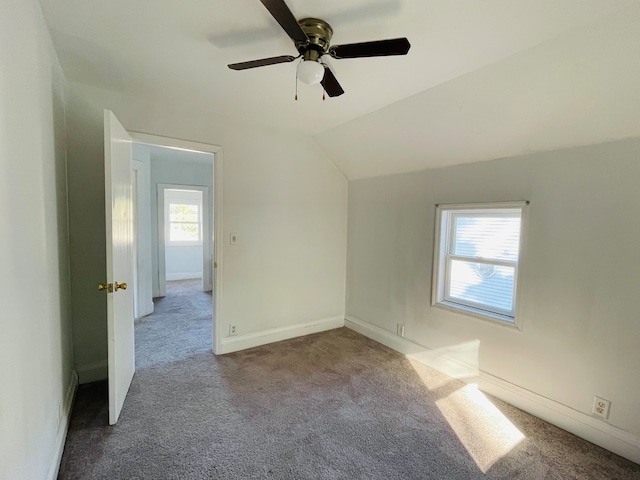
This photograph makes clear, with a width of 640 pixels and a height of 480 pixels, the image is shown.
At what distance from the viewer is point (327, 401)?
2.34 metres

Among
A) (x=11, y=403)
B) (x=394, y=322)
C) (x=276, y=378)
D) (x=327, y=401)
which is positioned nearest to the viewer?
(x=11, y=403)

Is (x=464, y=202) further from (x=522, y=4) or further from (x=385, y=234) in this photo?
(x=522, y=4)

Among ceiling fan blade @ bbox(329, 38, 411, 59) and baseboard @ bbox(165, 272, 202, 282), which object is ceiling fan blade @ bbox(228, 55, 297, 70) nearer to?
ceiling fan blade @ bbox(329, 38, 411, 59)

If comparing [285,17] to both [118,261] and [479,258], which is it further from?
[479,258]

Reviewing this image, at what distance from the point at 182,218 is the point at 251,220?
189 inches

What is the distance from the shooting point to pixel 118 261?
211 centimetres

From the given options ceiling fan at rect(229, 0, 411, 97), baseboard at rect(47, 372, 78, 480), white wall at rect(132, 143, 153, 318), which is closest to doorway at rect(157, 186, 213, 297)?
white wall at rect(132, 143, 153, 318)

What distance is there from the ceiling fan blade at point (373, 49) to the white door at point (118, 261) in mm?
1553

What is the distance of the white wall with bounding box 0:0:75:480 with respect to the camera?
1.07 metres

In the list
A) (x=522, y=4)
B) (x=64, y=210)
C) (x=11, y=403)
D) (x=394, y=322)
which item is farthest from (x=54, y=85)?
(x=394, y=322)

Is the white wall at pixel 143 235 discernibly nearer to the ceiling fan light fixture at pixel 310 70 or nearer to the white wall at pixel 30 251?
the white wall at pixel 30 251

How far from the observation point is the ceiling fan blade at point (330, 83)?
1711 millimetres

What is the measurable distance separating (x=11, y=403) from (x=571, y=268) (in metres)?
3.07

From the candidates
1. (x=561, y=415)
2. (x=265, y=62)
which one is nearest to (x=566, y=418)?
(x=561, y=415)
